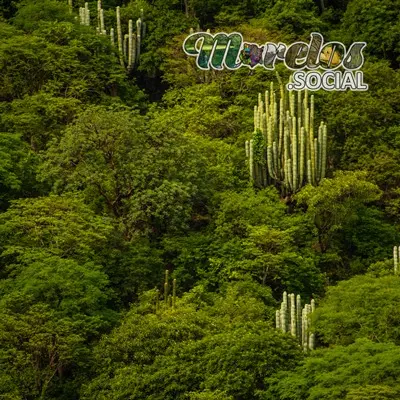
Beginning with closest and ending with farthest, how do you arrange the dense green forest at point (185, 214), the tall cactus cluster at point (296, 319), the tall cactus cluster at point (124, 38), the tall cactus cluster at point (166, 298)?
the dense green forest at point (185, 214)
the tall cactus cluster at point (296, 319)
the tall cactus cluster at point (166, 298)
the tall cactus cluster at point (124, 38)

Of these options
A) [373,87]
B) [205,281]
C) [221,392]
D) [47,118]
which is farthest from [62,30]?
[221,392]

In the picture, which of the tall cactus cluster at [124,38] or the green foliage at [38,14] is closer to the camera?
the green foliage at [38,14]

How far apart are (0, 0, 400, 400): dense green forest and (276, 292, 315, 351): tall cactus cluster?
0.22 ft

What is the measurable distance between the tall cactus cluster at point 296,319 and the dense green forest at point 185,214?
7cm

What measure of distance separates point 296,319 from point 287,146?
29.4 ft

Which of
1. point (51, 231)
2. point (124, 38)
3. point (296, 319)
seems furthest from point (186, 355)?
point (124, 38)

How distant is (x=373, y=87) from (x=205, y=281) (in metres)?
12.4

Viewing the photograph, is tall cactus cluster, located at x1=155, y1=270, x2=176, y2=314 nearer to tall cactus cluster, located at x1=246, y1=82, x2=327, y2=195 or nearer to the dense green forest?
the dense green forest

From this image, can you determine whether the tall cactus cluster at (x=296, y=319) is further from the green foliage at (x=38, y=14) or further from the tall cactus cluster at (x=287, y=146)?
the green foliage at (x=38, y=14)

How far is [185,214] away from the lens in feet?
164

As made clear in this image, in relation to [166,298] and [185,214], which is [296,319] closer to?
[166,298]

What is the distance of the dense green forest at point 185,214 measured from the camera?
41625 millimetres

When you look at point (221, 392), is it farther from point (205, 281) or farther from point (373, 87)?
point (373, 87)

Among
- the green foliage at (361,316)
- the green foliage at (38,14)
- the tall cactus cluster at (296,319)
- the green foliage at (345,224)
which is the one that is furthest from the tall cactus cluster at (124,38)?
the green foliage at (361,316)
